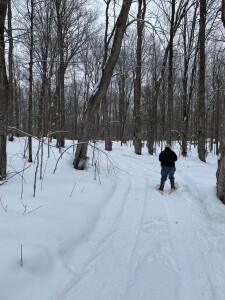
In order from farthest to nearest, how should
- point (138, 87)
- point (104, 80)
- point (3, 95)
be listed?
1. point (138, 87)
2. point (104, 80)
3. point (3, 95)

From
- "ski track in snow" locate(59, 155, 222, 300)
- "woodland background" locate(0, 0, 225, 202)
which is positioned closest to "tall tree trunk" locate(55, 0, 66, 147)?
"woodland background" locate(0, 0, 225, 202)

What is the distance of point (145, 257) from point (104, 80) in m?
8.30

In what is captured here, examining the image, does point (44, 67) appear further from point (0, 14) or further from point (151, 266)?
point (151, 266)

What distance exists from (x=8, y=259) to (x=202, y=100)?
53.5 feet

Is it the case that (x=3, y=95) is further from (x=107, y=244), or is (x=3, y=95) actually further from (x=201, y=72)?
(x=201, y=72)

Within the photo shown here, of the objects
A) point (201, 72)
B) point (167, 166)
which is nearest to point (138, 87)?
point (201, 72)

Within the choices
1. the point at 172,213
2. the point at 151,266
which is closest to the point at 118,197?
the point at 172,213

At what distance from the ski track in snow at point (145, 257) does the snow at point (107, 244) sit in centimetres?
1

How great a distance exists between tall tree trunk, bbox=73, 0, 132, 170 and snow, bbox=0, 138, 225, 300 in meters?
3.35

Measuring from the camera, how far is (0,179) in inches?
340

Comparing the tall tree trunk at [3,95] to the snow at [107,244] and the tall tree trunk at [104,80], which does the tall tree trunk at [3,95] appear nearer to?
the snow at [107,244]

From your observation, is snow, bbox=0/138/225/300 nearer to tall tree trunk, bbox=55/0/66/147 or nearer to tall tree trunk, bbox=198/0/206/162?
tall tree trunk, bbox=198/0/206/162

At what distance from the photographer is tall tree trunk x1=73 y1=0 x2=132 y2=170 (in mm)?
11695

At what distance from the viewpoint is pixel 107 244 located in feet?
18.3
